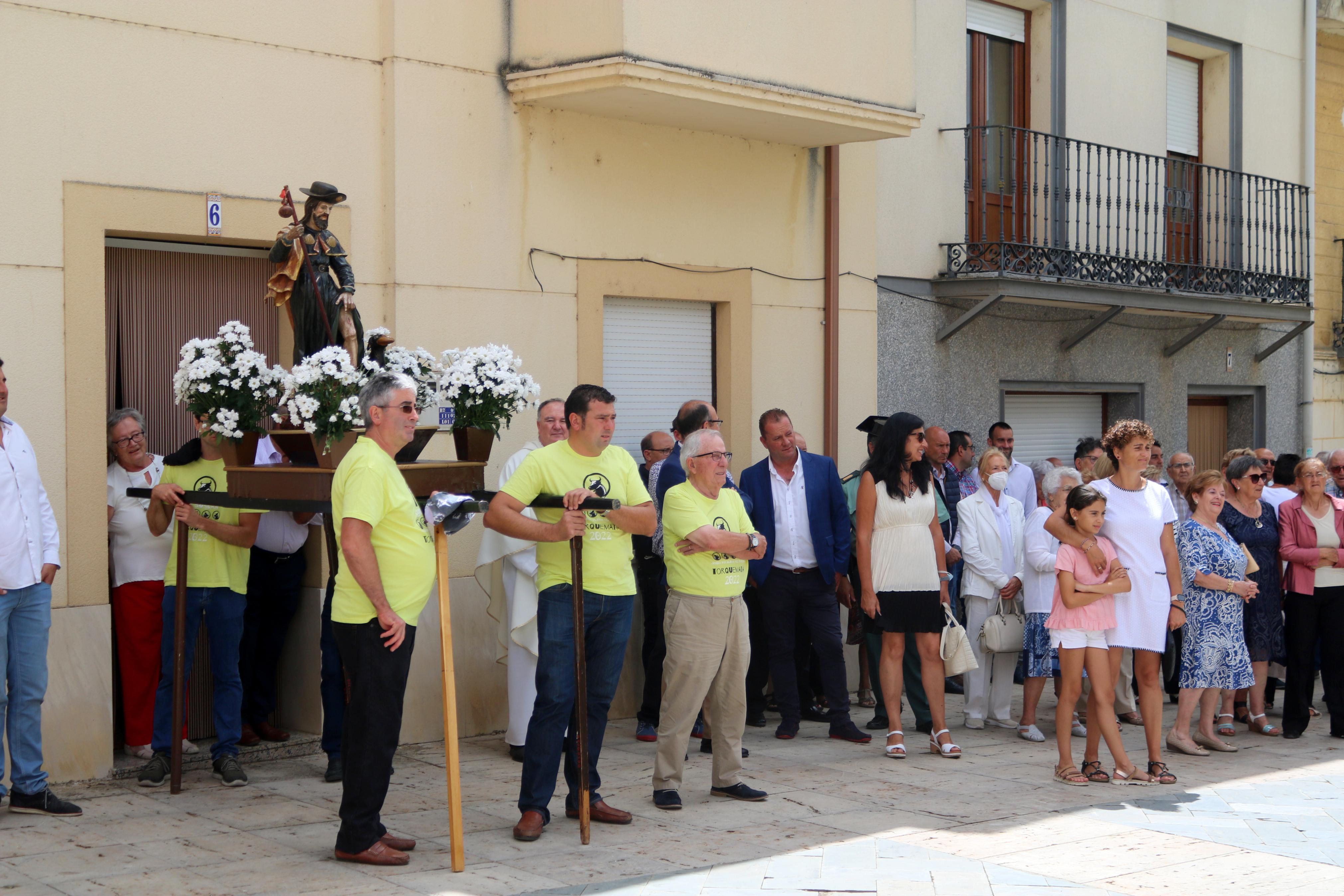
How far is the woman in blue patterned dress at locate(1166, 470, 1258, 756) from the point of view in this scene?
27.5 ft

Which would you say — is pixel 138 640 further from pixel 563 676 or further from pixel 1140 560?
pixel 1140 560

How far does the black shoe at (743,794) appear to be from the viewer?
7.00 meters

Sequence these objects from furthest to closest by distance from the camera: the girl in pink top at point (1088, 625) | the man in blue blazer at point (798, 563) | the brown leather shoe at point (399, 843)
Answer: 1. the man in blue blazer at point (798, 563)
2. the girl in pink top at point (1088, 625)
3. the brown leather shoe at point (399, 843)

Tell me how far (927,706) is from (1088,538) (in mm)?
1955

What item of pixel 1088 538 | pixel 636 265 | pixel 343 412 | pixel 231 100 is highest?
pixel 231 100

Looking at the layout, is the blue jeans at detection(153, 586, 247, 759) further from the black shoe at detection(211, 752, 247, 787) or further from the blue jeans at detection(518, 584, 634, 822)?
the blue jeans at detection(518, 584, 634, 822)

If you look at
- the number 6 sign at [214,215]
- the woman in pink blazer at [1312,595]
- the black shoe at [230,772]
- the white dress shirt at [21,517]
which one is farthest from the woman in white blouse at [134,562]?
the woman in pink blazer at [1312,595]

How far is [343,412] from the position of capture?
20.3ft

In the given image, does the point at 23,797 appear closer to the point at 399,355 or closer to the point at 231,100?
the point at 399,355

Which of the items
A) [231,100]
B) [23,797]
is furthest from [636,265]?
[23,797]

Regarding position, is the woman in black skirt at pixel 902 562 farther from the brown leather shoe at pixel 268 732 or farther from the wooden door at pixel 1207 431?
the wooden door at pixel 1207 431

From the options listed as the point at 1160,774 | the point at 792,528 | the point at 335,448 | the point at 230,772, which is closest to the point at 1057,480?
the point at 792,528

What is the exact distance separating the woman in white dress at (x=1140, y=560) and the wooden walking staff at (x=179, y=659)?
427 cm

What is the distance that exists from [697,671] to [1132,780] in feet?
8.14
